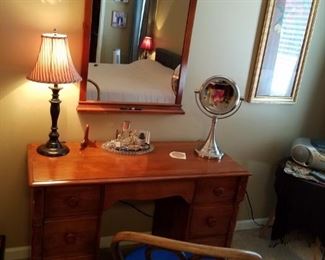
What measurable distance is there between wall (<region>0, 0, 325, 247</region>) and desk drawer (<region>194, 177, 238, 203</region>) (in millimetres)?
473

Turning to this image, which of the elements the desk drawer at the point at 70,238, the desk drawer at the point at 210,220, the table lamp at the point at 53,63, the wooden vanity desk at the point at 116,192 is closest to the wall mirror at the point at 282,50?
the wooden vanity desk at the point at 116,192

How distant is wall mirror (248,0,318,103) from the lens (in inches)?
83.1

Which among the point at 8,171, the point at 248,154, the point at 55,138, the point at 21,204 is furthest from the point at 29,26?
the point at 248,154

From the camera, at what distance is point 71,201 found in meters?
1.53

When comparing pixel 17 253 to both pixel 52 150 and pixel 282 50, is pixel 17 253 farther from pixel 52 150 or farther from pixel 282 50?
pixel 282 50

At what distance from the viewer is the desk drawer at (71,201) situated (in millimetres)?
1498

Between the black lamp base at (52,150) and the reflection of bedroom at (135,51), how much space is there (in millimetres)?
314

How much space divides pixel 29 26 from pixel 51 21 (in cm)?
10

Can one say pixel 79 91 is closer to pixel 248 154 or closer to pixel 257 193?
pixel 248 154

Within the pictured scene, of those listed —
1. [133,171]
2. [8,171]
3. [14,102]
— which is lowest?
[8,171]

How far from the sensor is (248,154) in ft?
7.89

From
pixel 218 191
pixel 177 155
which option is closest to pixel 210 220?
pixel 218 191

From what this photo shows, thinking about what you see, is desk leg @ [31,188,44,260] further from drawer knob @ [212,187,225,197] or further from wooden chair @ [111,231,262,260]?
drawer knob @ [212,187,225,197]

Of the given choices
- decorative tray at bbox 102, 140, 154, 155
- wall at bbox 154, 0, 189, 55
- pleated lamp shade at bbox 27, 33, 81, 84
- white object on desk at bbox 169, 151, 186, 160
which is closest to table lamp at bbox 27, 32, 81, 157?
pleated lamp shade at bbox 27, 33, 81, 84
